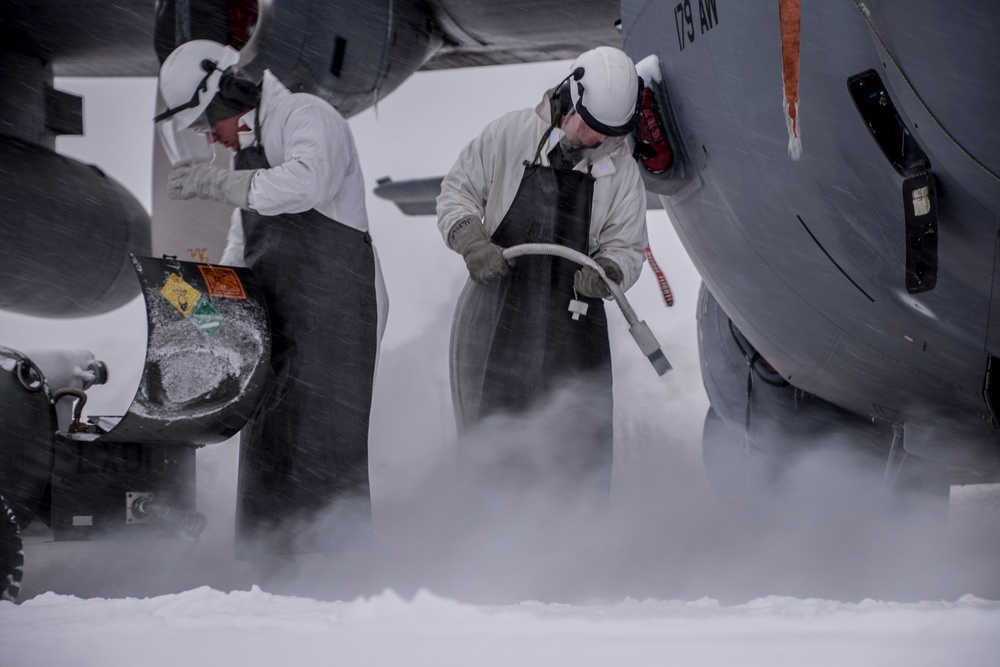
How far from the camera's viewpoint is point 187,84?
248 cm

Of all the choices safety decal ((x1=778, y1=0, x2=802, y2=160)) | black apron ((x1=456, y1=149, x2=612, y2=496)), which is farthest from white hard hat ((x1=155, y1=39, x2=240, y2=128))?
safety decal ((x1=778, y1=0, x2=802, y2=160))

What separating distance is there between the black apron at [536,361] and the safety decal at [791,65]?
895 millimetres

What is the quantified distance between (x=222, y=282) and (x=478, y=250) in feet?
2.04

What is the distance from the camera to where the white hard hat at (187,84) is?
247cm

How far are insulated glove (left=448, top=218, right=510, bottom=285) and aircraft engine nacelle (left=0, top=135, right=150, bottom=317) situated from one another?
1.59 metres

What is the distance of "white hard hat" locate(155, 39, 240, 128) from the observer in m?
2.47

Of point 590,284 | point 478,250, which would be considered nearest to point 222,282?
point 478,250

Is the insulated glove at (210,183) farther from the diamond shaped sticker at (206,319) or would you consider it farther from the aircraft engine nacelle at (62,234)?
the aircraft engine nacelle at (62,234)

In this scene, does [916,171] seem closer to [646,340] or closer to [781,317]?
[781,317]

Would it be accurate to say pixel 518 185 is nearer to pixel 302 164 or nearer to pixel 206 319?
pixel 302 164

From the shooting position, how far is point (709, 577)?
8.73 feet

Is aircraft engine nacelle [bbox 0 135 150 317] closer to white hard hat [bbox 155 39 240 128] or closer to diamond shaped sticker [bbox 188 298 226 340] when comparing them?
white hard hat [bbox 155 39 240 128]

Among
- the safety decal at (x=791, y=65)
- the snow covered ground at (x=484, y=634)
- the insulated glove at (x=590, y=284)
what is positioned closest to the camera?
the snow covered ground at (x=484, y=634)

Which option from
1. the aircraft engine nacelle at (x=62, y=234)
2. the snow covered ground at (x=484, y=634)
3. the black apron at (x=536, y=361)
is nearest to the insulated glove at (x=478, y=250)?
the black apron at (x=536, y=361)
